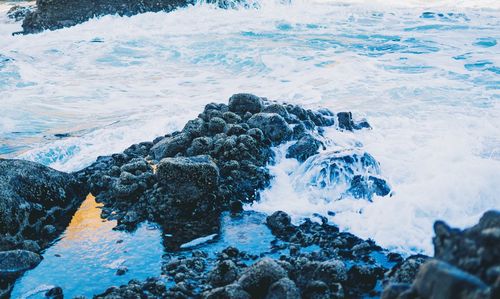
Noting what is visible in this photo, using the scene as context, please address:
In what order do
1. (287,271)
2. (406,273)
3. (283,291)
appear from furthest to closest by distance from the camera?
(287,271)
(406,273)
(283,291)

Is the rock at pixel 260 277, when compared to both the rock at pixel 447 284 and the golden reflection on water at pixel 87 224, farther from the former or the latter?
the golden reflection on water at pixel 87 224

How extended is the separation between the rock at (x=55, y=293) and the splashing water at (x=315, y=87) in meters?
3.35

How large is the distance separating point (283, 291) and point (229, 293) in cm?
56

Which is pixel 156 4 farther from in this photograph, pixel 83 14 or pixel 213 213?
pixel 213 213

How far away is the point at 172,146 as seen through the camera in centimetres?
995

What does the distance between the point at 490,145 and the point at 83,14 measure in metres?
29.1

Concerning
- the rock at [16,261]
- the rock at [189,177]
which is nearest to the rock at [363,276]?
the rock at [189,177]

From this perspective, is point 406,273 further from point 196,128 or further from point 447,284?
point 196,128

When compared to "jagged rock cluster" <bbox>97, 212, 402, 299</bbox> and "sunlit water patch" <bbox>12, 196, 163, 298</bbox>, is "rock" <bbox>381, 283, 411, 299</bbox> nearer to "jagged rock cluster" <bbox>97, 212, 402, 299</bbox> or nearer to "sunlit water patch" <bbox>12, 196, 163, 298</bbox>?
"jagged rock cluster" <bbox>97, 212, 402, 299</bbox>

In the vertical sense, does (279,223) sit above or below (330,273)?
below

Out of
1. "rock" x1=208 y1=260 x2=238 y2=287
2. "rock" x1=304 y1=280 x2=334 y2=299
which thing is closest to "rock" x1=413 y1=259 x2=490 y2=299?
"rock" x1=304 y1=280 x2=334 y2=299

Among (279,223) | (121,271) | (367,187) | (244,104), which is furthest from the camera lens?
(244,104)

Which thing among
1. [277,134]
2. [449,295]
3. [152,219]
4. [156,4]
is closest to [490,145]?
[277,134]

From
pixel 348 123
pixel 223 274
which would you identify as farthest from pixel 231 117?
pixel 223 274
